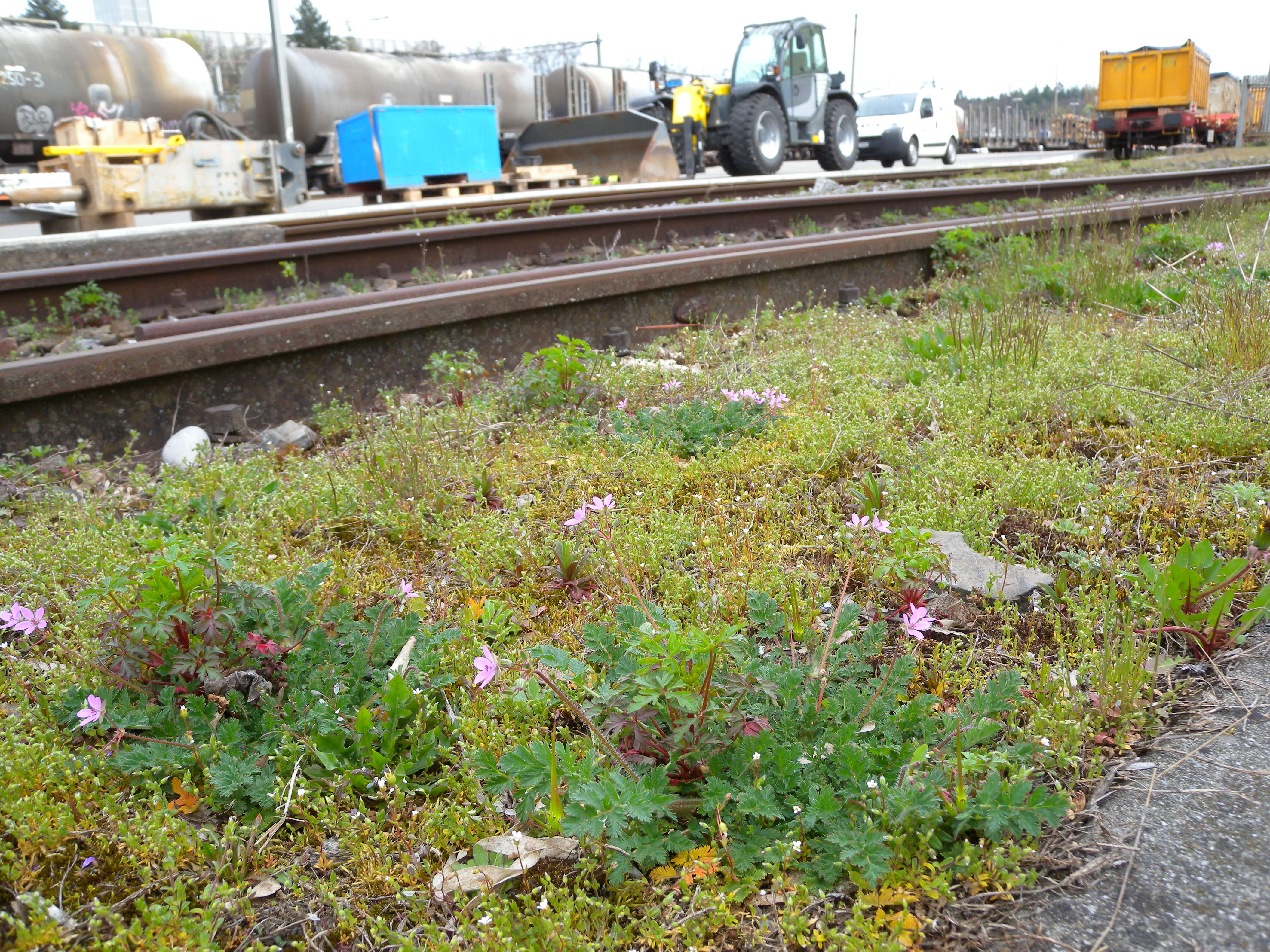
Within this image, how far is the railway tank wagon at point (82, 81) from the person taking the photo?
52.4 feet

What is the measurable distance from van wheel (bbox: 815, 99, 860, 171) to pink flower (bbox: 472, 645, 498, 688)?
63.8 feet

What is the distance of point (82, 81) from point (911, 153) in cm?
2221

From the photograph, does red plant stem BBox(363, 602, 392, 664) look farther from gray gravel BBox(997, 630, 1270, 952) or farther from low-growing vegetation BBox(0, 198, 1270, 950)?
gray gravel BBox(997, 630, 1270, 952)

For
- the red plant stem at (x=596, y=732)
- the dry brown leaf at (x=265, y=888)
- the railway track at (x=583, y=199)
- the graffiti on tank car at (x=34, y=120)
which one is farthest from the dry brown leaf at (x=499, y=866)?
the graffiti on tank car at (x=34, y=120)

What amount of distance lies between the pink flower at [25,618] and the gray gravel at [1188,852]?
2034 mm

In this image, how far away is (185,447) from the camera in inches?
139

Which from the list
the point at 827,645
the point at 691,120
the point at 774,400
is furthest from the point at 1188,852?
the point at 691,120

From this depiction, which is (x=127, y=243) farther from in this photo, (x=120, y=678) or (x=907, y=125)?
(x=907, y=125)

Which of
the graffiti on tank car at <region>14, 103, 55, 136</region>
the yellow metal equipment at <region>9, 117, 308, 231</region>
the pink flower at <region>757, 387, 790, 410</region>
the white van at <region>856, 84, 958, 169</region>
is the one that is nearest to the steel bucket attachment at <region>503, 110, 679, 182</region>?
the yellow metal equipment at <region>9, 117, 308, 231</region>

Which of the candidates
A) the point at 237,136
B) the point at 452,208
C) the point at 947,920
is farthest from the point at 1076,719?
the point at 237,136

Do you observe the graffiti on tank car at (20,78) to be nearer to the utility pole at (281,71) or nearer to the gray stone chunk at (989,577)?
the utility pole at (281,71)

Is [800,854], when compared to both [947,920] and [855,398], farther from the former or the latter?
[855,398]

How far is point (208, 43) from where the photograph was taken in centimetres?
5766

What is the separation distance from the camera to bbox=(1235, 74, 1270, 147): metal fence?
3959 centimetres
